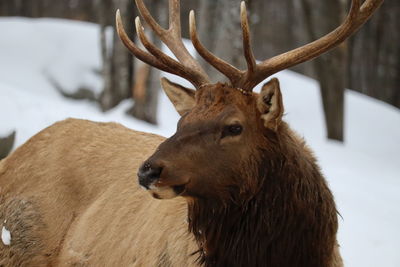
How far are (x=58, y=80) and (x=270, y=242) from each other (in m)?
10.8

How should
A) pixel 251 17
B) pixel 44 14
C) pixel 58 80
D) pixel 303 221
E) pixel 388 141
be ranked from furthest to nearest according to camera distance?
pixel 44 14, pixel 58 80, pixel 388 141, pixel 251 17, pixel 303 221

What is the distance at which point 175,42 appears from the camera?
408cm

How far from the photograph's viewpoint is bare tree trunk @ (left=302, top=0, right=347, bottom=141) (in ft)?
33.7

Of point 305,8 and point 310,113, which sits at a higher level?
point 305,8

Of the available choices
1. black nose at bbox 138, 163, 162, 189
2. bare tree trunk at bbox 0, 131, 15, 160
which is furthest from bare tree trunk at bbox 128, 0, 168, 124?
black nose at bbox 138, 163, 162, 189

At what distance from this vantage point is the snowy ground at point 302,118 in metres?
6.14

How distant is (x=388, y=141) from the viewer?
11758mm

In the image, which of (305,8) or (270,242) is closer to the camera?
(270,242)

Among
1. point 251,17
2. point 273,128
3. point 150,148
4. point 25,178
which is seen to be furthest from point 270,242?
point 251,17

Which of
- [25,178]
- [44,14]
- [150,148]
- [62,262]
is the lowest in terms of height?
[44,14]

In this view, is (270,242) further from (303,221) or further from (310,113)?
(310,113)

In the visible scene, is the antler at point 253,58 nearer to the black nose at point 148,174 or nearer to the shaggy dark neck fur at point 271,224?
the shaggy dark neck fur at point 271,224

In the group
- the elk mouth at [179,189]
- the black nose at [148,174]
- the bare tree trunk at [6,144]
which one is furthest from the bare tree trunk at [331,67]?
the black nose at [148,174]

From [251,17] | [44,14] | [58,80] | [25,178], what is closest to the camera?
[25,178]
